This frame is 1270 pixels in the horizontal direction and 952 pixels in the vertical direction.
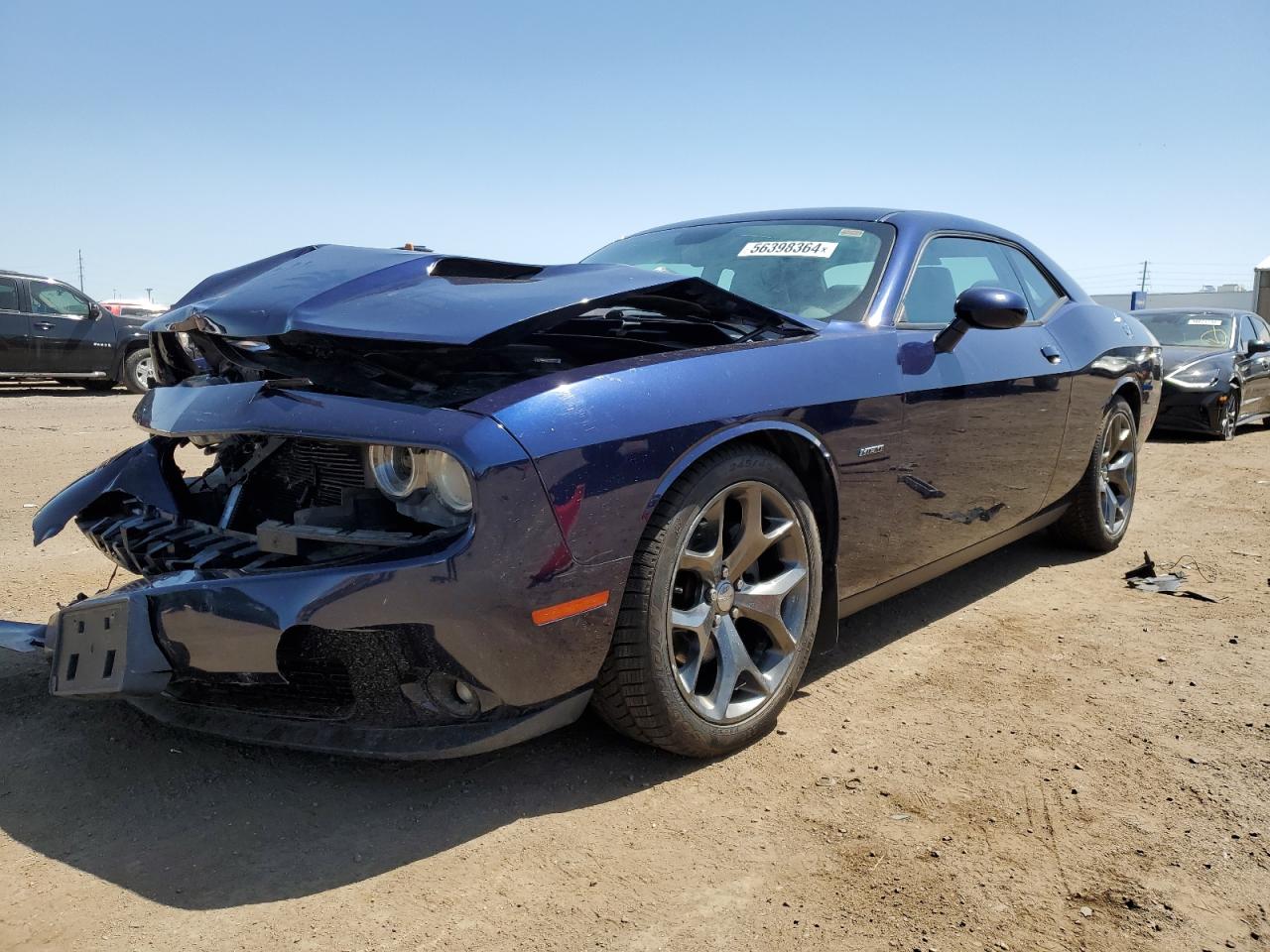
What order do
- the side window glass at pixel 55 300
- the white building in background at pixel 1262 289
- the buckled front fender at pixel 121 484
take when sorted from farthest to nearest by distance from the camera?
1. the white building in background at pixel 1262 289
2. the side window glass at pixel 55 300
3. the buckled front fender at pixel 121 484

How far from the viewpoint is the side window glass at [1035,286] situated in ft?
13.5

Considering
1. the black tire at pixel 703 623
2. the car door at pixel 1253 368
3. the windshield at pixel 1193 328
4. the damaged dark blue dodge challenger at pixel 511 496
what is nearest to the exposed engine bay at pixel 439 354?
the damaged dark blue dodge challenger at pixel 511 496

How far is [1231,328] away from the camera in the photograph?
10.2 m

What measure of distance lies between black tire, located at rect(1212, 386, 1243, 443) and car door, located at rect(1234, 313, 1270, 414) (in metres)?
0.27

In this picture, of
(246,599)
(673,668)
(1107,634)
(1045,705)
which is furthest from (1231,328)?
(246,599)

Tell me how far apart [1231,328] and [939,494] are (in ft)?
29.5

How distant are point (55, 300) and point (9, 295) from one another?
485 mm

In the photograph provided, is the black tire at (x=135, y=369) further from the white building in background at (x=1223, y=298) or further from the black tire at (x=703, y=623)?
the white building in background at (x=1223, y=298)

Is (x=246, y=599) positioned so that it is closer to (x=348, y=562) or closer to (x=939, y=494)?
(x=348, y=562)

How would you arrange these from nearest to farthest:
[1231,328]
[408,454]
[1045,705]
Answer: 1. [408,454]
2. [1045,705]
3. [1231,328]

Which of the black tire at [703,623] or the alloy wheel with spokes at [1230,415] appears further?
the alloy wheel with spokes at [1230,415]

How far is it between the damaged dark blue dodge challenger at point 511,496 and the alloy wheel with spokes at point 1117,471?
154 centimetres

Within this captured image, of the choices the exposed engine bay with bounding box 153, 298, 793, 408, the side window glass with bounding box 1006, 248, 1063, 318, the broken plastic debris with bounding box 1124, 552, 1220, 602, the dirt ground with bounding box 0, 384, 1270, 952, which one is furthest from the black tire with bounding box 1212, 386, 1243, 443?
the exposed engine bay with bounding box 153, 298, 793, 408

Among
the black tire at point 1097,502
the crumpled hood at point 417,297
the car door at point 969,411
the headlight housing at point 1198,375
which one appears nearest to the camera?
the crumpled hood at point 417,297
